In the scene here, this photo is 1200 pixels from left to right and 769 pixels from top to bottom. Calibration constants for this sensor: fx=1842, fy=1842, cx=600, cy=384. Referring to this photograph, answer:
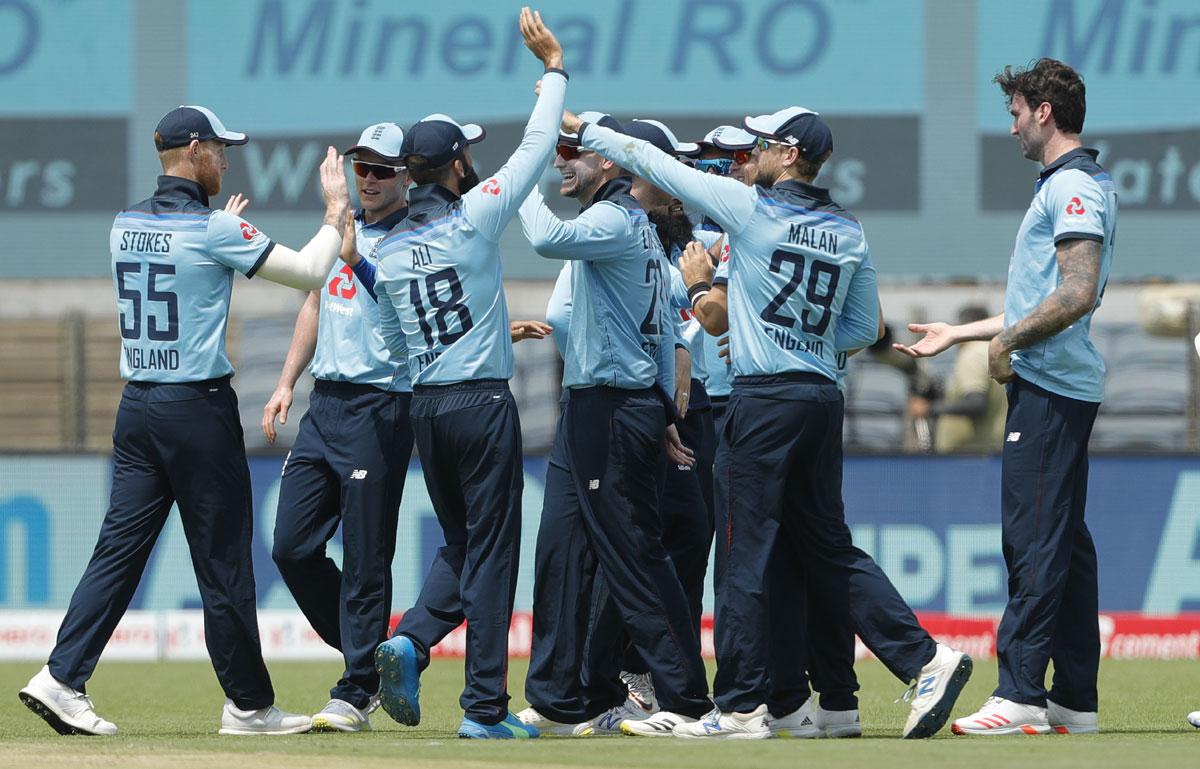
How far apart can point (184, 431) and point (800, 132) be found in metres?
2.77

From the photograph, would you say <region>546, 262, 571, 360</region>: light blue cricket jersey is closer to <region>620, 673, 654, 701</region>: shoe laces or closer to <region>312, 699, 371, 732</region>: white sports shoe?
<region>620, 673, 654, 701</region>: shoe laces

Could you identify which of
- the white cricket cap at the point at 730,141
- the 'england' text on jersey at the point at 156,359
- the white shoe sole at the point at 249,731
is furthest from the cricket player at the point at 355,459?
the white cricket cap at the point at 730,141

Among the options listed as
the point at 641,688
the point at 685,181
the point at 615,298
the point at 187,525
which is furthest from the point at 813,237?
the point at 187,525

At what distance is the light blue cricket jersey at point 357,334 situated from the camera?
26.8 feet

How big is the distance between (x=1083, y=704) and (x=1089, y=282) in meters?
1.75

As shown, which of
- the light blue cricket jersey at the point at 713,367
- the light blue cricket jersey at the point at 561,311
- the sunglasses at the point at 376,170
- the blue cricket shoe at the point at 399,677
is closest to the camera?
the blue cricket shoe at the point at 399,677

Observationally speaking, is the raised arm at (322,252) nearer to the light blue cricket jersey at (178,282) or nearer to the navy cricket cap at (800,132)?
the light blue cricket jersey at (178,282)

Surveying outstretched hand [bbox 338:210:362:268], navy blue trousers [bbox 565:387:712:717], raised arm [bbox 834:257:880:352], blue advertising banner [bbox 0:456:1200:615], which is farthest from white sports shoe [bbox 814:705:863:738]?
blue advertising banner [bbox 0:456:1200:615]

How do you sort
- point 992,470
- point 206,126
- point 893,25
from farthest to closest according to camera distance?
point 893,25 → point 992,470 → point 206,126

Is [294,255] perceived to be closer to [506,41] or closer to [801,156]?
[801,156]

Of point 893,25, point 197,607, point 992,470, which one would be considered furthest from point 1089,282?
point 893,25

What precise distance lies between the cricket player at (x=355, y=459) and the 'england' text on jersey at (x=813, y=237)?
6.00 ft

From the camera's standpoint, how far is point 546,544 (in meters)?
7.63

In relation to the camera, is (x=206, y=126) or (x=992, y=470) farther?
(x=992, y=470)
